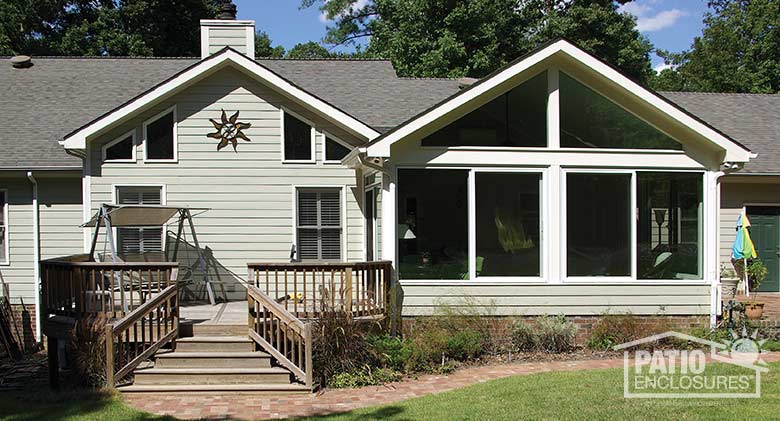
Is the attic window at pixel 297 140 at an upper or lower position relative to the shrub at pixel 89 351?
upper

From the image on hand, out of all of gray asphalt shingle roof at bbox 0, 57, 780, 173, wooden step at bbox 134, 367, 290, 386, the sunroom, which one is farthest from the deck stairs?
gray asphalt shingle roof at bbox 0, 57, 780, 173

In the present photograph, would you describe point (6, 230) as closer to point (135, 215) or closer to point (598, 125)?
point (135, 215)

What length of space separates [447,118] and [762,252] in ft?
29.4

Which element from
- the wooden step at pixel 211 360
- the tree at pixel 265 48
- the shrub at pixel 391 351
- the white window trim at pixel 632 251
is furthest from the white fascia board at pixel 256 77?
the tree at pixel 265 48

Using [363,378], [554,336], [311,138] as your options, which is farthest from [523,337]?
[311,138]

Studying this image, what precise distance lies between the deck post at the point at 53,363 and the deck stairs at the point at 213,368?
118cm

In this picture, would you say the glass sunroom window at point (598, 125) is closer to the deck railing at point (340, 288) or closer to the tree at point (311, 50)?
the deck railing at point (340, 288)

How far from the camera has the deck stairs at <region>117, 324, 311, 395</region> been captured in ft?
26.8

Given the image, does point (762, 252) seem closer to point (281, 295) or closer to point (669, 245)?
point (669, 245)

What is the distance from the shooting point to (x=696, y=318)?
1037cm

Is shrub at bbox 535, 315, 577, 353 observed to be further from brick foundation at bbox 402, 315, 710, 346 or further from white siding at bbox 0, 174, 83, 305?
white siding at bbox 0, 174, 83, 305

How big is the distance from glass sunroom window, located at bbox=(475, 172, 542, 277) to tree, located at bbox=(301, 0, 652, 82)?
15.8 metres

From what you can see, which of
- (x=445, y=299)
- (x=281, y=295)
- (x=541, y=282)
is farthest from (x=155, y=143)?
(x=541, y=282)

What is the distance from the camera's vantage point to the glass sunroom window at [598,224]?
1027 cm
